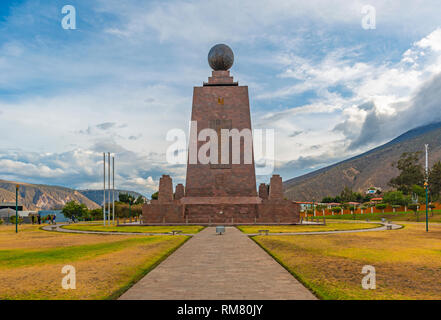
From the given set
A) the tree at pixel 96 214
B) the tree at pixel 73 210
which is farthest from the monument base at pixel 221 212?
the tree at pixel 96 214

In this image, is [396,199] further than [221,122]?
Yes

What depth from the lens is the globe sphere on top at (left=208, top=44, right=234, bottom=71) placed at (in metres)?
47.8

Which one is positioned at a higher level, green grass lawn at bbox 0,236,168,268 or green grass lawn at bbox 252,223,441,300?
green grass lawn at bbox 252,223,441,300

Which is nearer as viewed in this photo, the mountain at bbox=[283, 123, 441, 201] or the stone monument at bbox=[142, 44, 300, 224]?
the stone monument at bbox=[142, 44, 300, 224]

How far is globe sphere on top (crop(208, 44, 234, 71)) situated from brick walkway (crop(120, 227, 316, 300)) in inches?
1457

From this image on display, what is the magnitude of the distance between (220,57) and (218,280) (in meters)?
41.2

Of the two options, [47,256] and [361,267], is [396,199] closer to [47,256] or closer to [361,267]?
[361,267]

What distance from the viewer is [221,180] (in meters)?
43.8

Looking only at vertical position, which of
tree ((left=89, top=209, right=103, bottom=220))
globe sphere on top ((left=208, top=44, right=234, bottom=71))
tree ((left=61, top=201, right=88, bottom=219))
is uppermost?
globe sphere on top ((left=208, top=44, right=234, bottom=71))

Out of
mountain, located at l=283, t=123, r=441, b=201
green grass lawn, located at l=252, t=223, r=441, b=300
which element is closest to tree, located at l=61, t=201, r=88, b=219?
green grass lawn, located at l=252, t=223, r=441, b=300

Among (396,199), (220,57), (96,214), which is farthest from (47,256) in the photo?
(396,199)

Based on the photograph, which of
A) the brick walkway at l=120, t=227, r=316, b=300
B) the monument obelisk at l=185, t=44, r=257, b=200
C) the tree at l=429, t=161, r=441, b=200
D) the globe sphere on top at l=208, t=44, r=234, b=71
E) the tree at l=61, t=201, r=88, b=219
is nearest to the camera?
the brick walkway at l=120, t=227, r=316, b=300

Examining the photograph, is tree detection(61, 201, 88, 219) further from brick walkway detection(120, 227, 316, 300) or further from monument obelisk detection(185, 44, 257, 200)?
brick walkway detection(120, 227, 316, 300)

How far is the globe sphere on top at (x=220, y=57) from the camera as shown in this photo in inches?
1880
